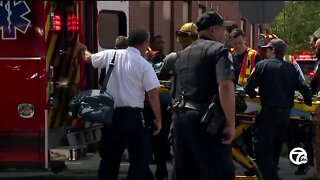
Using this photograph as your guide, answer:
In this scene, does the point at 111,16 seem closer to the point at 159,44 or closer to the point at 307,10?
the point at 159,44

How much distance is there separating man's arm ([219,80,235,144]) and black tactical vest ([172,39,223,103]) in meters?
0.21

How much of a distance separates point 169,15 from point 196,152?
367 centimetres

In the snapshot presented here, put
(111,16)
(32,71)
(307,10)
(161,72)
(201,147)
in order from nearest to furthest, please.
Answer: (201,147) < (32,71) < (161,72) < (111,16) < (307,10)

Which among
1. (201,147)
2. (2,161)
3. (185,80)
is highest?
(185,80)

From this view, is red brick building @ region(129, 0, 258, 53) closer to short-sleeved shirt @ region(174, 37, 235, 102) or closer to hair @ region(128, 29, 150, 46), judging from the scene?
hair @ region(128, 29, 150, 46)

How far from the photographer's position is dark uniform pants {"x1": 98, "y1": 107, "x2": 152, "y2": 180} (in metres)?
7.06

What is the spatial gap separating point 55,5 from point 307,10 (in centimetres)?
733

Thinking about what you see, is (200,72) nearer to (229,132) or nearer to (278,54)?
(229,132)

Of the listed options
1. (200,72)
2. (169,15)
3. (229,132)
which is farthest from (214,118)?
(169,15)

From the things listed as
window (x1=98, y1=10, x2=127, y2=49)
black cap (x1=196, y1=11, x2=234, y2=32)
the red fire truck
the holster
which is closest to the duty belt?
the holster

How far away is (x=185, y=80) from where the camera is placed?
6012 mm

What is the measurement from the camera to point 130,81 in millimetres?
7102

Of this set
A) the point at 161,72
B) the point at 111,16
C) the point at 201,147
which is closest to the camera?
the point at 201,147

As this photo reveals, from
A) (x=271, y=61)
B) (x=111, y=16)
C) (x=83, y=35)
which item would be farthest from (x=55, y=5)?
(x=271, y=61)
